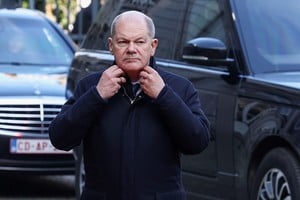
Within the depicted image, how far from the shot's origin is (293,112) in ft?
19.7

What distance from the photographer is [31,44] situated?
10758 mm

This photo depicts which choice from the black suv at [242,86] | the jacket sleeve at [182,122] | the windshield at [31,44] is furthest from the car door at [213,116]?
the windshield at [31,44]

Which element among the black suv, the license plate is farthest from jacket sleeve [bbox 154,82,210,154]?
the license plate

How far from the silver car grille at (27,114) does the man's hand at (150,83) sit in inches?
213

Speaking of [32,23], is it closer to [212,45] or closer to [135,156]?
[212,45]

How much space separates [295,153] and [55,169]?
11.7ft

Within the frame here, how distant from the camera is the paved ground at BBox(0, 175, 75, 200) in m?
9.56

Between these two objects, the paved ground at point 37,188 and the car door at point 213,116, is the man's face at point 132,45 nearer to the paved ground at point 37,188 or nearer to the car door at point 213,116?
the car door at point 213,116

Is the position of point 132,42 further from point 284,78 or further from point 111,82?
point 284,78

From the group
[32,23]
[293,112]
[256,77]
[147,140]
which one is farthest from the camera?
[32,23]

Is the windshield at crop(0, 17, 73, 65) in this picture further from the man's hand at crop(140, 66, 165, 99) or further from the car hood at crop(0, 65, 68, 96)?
the man's hand at crop(140, 66, 165, 99)

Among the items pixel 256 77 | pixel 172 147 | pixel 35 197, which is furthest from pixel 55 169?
pixel 172 147

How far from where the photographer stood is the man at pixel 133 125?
395 cm

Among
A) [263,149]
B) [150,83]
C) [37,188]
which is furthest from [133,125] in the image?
[37,188]
